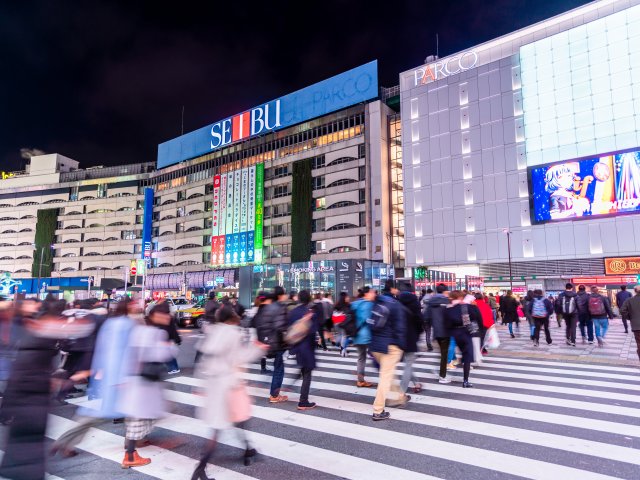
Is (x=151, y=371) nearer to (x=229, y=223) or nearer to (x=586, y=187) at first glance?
(x=586, y=187)

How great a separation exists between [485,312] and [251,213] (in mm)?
54094

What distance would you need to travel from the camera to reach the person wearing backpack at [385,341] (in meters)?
6.56

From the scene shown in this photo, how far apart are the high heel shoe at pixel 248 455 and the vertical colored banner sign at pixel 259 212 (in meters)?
56.7

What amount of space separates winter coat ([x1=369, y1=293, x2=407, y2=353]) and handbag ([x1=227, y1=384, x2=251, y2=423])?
8.48 feet

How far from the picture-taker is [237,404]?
4.62 m

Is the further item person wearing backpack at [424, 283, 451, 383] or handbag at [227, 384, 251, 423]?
person wearing backpack at [424, 283, 451, 383]

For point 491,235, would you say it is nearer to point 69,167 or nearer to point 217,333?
point 217,333

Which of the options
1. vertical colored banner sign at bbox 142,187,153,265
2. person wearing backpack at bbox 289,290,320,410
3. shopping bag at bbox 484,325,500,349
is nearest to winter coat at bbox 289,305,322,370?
person wearing backpack at bbox 289,290,320,410

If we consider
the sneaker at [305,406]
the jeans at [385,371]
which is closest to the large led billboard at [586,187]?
the jeans at [385,371]

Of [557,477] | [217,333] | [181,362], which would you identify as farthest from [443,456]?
[181,362]

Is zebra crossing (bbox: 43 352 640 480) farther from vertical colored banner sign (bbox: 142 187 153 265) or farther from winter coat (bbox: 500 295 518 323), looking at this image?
vertical colored banner sign (bbox: 142 187 153 265)

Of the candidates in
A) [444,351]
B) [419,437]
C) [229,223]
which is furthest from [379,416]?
[229,223]

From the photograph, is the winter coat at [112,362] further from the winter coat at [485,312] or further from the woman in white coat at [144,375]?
the winter coat at [485,312]

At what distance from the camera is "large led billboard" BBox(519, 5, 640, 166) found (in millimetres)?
40031
